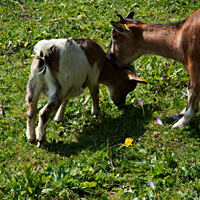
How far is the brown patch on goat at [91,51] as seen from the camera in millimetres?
5070

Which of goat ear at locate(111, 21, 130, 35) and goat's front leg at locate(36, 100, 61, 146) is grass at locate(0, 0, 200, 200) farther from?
goat ear at locate(111, 21, 130, 35)

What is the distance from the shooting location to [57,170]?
400 centimetres

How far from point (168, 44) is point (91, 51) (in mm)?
1347

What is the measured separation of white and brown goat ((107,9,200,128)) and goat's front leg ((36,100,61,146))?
5.42 ft

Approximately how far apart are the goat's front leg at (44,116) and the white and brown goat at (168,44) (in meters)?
1.65

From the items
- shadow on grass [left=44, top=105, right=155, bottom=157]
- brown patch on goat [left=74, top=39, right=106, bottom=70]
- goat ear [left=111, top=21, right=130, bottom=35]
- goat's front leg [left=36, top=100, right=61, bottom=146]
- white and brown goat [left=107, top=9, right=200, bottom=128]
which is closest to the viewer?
white and brown goat [left=107, top=9, right=200, bottom=128]

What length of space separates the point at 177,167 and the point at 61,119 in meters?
2.52

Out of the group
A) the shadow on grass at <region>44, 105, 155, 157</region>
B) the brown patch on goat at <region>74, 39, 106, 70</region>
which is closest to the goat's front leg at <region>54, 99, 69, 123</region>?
the shadow on grass at <region>44, 105, 155, 157</region>

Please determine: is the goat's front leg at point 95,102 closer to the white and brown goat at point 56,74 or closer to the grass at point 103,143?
the grass at point 103,143

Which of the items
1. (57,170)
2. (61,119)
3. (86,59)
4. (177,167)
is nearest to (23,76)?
(61,119)

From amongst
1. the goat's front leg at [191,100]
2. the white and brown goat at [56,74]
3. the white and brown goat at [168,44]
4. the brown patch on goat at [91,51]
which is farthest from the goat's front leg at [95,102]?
the goat's front leg at [191,100]

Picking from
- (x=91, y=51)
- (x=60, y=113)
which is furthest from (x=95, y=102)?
(x=91, y=51)

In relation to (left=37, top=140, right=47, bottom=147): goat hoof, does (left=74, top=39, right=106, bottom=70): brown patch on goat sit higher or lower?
higher

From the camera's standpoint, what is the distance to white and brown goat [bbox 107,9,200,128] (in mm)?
4547
